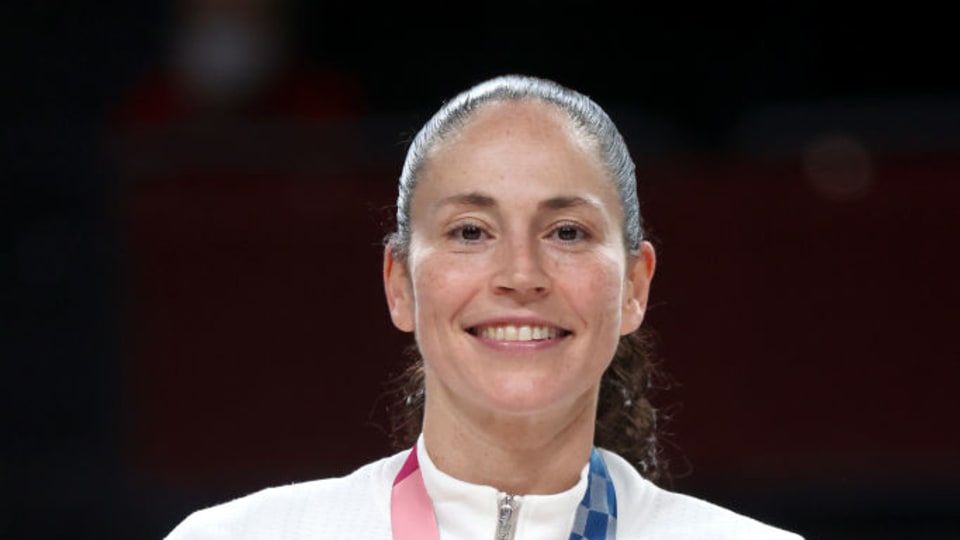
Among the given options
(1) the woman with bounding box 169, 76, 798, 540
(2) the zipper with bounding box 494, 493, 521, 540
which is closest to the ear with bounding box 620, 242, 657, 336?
(1) the woman with bounding box 169, 76, 798, 540

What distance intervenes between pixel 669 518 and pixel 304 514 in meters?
0.44

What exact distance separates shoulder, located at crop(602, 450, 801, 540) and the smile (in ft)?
0.89

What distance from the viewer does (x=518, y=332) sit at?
7.80 feet

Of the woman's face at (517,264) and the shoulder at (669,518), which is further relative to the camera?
the shoulder at (669,518)

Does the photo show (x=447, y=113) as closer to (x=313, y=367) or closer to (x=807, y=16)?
(x=313, y=367)

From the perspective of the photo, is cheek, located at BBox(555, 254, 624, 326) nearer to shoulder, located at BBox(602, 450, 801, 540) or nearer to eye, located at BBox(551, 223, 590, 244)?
eye, located at BBox(551, 223, 590, 244)

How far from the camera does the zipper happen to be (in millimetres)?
2443

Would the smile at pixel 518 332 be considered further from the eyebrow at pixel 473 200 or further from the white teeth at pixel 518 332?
the eyebrow at pixel 473 200

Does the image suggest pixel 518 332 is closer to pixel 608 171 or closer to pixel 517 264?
pixel 517 264

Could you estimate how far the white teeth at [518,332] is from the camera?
2.38 m

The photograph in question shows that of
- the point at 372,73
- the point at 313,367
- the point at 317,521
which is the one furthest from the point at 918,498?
the point at 317,521

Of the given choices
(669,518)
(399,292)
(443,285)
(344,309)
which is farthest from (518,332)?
(344,309)

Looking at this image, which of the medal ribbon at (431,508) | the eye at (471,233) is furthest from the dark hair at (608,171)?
the medal ribbon at (431,508)

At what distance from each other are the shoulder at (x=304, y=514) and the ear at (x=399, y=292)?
0.20 meters
